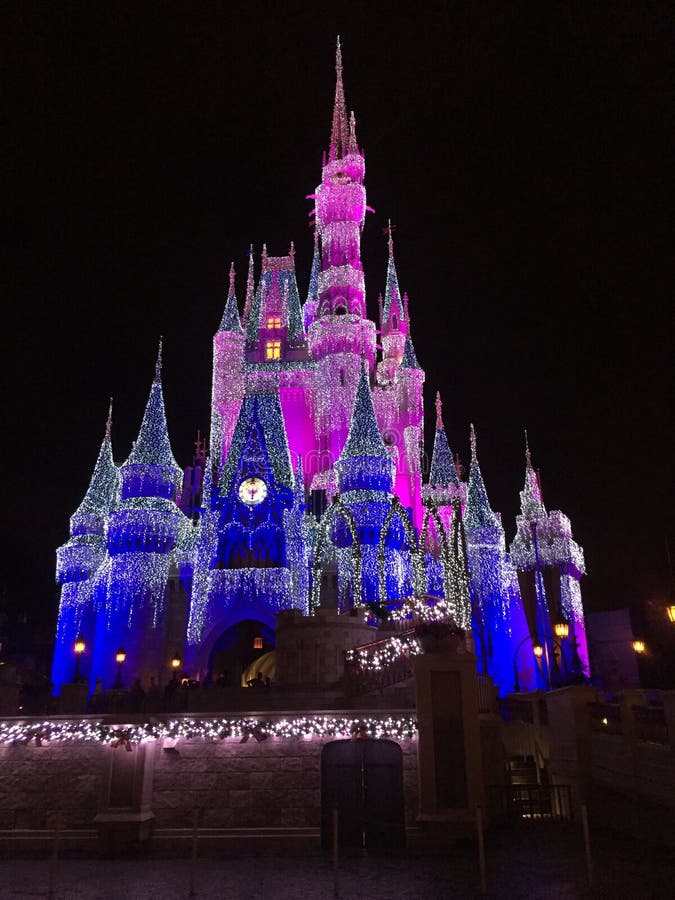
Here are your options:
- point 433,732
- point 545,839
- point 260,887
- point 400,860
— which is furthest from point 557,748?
point 260,887

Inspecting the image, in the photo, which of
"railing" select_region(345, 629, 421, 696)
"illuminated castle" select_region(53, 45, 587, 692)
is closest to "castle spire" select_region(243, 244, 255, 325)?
"illuminated castle" select_region(53, 45, 587, 692)

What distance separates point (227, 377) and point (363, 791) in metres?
38.1

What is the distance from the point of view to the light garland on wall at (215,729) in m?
15.1

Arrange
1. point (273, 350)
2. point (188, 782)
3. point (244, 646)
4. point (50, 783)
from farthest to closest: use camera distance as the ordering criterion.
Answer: point (273, 350)
point (244, 646)
point (50, 783)
point (188, 782)

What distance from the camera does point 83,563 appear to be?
1700 inches

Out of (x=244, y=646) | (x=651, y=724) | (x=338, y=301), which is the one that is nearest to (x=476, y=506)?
(x=244, y=646)

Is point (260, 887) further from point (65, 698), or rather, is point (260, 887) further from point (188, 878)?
point (65, 698)

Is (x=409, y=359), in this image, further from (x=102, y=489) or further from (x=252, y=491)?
(x=102, y=489)

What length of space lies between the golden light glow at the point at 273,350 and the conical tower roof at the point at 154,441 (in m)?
9.04

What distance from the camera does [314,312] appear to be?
52.4 meters

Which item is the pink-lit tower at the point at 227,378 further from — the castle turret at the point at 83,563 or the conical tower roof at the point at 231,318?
the castle turret at the point at 83,563

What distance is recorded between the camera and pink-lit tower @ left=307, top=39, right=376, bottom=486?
45812mm

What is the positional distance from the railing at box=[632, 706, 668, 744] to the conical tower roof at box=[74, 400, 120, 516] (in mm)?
35883

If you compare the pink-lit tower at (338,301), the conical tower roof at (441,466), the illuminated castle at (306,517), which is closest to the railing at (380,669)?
the illuminated castle at (306,517)
